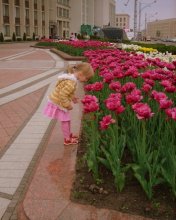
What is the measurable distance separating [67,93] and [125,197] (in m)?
2.00

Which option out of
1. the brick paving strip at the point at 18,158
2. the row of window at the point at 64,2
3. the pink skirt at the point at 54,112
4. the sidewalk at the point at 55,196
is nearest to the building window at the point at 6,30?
the row of window at the point at 64,2

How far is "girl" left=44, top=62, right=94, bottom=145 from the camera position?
5078 mm

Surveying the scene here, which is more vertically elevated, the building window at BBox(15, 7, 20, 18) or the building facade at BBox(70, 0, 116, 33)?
the building facade at BBox(70, 0, 116, 33)

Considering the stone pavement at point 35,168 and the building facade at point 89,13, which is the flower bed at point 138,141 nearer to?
the stone pavement at point 35,168

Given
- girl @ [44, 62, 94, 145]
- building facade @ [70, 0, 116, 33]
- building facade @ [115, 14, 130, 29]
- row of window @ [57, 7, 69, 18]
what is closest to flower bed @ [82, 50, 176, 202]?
girl @ [44, 62, 94, 145]

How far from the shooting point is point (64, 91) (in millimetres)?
5145

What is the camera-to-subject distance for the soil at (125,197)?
324 centimetres

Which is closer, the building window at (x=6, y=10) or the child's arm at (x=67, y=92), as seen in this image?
the child's arm at (x=67, y=92)

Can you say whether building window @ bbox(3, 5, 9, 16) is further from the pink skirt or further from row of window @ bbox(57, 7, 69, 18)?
the pink skirt

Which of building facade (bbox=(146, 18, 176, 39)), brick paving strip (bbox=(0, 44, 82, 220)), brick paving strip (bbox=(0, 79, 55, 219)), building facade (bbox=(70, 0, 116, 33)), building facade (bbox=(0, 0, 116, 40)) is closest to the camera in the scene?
brick paving strip (bbox=(0, 44, 82, 220))

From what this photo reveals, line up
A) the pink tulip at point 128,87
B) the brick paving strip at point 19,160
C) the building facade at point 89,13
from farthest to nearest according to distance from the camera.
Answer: the building facade at point 89,13 → the pink tulip at point 128,87 → the brick paving strip at point 19,160

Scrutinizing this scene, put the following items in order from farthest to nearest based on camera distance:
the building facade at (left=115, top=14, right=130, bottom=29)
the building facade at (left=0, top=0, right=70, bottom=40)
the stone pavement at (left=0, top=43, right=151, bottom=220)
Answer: the building facade at (left=115, top=14, right=130, bottom=29), the building facade at (left=0, top=0, right=70, bottom=40), the stone pavement at (left=0, top=43, right=151, bottom=220)

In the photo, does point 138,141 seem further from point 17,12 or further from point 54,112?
point 17,12

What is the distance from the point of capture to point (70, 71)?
5148 millimetres
